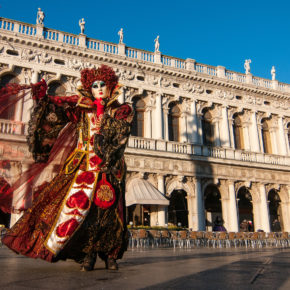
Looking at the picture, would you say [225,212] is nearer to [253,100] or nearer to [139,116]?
[139,116]

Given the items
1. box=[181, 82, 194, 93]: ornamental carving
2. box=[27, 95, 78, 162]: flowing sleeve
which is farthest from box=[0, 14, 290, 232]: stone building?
box=[27, 95, 78, 162]: flowing sleeve

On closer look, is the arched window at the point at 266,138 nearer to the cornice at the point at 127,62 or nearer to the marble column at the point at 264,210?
the cornice at the point at 127,62

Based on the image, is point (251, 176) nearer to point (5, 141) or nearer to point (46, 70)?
point (46, 70)

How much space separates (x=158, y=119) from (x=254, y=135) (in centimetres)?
631

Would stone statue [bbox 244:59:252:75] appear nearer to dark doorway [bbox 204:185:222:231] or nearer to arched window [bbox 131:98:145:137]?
arched window [bbox 131:98:145:137]

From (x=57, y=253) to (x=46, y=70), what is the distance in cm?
1256

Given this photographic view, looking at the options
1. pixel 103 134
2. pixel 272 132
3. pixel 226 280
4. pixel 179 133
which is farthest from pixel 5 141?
pixel 272 132

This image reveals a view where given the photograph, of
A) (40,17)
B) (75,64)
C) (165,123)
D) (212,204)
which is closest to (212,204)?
(212,204)

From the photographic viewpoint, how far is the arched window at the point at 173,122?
1695 cm

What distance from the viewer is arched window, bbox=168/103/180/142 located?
17.0 meters

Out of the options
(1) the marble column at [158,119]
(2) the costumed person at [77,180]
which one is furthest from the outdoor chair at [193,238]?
(2) the costumed person at [77,180]

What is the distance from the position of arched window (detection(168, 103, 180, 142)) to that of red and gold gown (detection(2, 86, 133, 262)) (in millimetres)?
12876

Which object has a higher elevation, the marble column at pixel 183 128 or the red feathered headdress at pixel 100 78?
the marble column at pixel 183 128

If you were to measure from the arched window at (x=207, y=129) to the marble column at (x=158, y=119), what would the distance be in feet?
9.81
